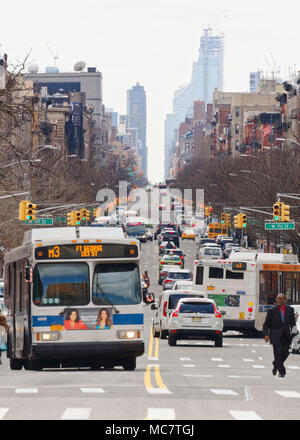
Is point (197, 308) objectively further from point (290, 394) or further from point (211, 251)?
point (211, 251)

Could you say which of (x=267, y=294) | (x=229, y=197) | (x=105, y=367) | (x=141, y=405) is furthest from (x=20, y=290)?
(x=229, y=197)

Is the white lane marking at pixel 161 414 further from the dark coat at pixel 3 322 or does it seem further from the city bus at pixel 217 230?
the city bus at pixel 217 230

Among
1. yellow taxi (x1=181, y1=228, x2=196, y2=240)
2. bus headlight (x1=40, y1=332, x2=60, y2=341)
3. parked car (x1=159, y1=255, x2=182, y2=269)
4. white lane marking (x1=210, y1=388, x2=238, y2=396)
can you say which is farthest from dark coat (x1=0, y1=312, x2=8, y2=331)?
yellow taxi (x1=181, y1=228, x2=196, y2=240)

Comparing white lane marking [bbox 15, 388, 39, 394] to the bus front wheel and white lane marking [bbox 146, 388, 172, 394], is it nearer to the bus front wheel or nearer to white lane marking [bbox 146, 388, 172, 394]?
white lane marking [bbox 146, 388, 172, 394]

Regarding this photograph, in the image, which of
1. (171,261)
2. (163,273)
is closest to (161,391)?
(163,273)

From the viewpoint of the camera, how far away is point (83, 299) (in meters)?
21.6

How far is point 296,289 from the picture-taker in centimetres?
4162

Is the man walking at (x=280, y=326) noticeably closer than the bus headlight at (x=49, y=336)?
Yes

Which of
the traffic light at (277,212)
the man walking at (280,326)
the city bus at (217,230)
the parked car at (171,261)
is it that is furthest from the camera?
the city bus at (217,230)

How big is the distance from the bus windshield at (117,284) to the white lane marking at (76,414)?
8.43m

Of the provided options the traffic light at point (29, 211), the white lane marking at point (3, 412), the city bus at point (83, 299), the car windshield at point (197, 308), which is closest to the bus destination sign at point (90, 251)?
the city bus at point (83, 299)

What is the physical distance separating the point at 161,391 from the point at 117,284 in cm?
559

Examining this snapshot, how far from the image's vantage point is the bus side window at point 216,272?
42688 mm
